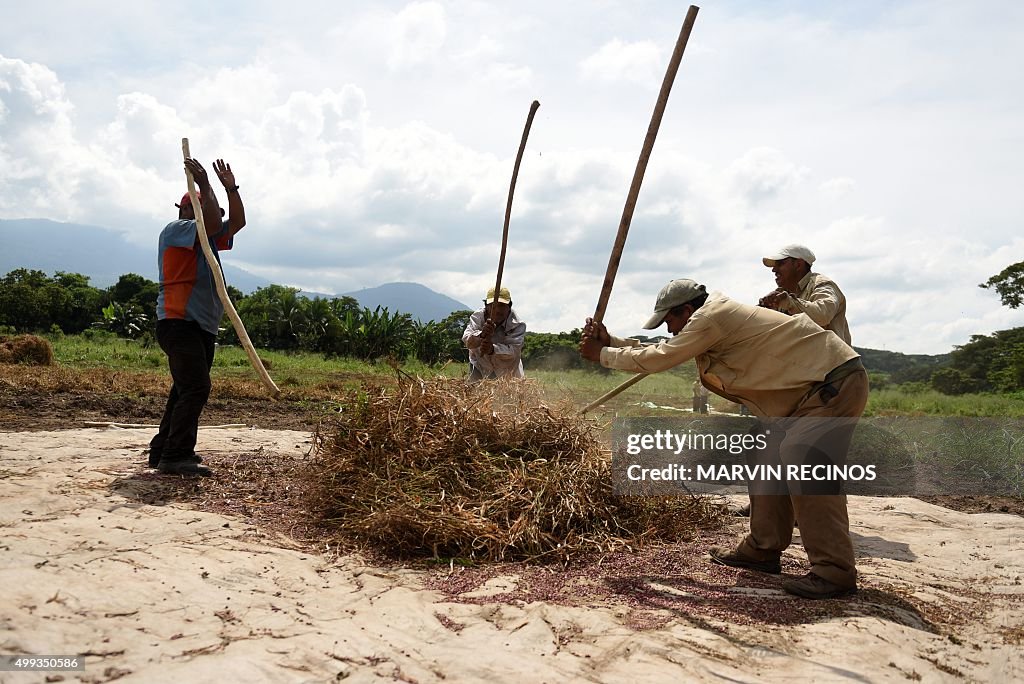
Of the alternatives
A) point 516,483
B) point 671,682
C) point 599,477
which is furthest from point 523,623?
point 599,477

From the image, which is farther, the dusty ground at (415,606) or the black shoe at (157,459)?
the black shoe at (157,459)

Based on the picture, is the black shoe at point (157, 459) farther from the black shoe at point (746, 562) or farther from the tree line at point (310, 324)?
the tree line at point (310, 324)

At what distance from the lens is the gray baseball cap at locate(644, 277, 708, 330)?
378 centimetres

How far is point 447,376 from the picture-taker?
4941mm

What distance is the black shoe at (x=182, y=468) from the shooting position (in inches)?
189

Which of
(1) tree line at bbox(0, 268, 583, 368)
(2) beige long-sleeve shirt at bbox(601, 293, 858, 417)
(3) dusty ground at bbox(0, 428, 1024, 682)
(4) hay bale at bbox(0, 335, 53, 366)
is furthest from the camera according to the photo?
(1) tree line at bbox(0, 268, 583, 368)

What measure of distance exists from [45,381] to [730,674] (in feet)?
29.2

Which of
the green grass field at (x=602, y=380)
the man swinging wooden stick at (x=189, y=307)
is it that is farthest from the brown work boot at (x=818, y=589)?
the green grass field at (x=602, y=380)

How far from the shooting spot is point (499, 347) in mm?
5680

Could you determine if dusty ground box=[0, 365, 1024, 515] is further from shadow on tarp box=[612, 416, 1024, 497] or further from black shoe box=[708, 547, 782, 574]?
black shoe box=[708, 547, 782, 574]

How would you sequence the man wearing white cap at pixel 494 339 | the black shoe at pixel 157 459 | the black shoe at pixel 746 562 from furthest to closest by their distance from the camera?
the man wearing white cap at pixel 494 339, the black shoe at pixel 157 459, the black shoe at pixel 746 562

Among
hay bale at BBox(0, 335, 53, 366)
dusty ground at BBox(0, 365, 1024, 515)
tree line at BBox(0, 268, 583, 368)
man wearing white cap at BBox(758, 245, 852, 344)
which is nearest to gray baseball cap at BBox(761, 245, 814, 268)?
man wearing white cap at BBox(758, 245, 852, 344)

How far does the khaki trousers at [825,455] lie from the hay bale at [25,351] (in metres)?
10.9

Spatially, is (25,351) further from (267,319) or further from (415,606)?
(415,606)
